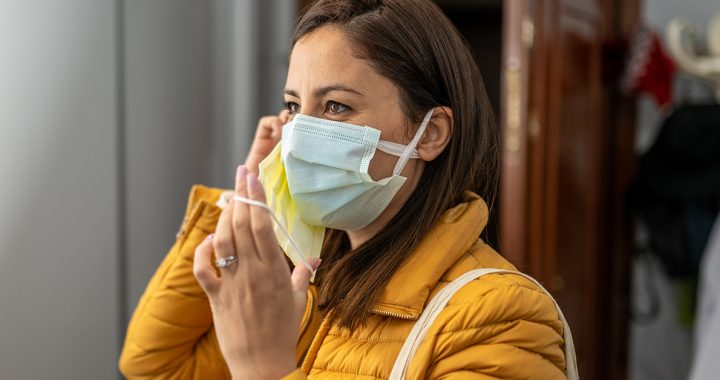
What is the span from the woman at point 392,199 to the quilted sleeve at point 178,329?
0.28 meters

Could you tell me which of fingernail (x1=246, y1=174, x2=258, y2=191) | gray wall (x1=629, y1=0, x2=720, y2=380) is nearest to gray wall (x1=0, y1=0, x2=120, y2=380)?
fingernail (x1=246, y1=174, x2=258, y2=191)

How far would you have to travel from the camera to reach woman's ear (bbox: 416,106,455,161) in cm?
129

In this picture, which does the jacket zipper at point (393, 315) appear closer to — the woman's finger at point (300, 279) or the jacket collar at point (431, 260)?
the jacket collar at point (431, 260)

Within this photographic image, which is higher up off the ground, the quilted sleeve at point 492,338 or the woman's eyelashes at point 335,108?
the woman's eyelashes at point 335,108

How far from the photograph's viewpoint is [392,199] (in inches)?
51.2

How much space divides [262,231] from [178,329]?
0.62 meters

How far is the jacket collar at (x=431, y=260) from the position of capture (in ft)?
3.90

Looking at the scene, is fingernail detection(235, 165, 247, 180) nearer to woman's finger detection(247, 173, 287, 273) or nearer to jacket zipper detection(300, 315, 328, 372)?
woman's finger detection(247, 173, 287, 273)

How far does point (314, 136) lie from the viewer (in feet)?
4.07

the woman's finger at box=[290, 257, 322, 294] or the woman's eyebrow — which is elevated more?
the woman's eyebrow

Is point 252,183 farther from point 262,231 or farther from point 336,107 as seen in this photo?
point 336,107

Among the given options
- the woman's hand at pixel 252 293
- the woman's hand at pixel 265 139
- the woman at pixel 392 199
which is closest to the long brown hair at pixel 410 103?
the woman at pixel 392 199

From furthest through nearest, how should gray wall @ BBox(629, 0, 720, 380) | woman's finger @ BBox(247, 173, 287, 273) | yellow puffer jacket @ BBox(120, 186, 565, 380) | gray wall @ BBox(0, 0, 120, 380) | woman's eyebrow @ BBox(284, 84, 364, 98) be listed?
gray wall @ BBox(629, 0, 720, 380) → gray wall @ BBox(0, 0, 120, 380) → woman's eyebrow @ BBox(284, 84, 364, 98) → yellow puffer jacket @ BBox(120, 186, 565, 380) → woman's finger @ BBox(247, 173, 287, 273)

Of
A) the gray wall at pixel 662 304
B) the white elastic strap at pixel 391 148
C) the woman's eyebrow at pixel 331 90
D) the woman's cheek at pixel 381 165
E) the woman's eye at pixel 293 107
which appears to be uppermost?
the woman's eyebrow at pixel 331 90
